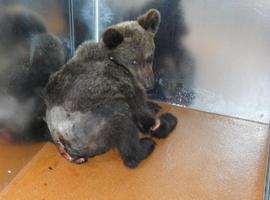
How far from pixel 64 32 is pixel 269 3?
77 cm

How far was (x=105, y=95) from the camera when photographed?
123 cm

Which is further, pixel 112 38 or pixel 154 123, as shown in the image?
pixel 154 123

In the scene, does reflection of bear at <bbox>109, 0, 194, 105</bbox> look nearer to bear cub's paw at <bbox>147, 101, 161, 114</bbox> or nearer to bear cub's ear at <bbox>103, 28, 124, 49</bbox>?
bear cub's paw at <bbox>147, 101, 161, 114</bbox>

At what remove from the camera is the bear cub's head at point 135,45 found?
1.29 meters

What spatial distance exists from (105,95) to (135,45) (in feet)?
0.69

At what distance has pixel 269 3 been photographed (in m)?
1.37

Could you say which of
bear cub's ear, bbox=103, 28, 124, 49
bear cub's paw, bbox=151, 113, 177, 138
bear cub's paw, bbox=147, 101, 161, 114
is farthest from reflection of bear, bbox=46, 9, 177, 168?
bear cub's paw, bbox=147, 101, 161, 114

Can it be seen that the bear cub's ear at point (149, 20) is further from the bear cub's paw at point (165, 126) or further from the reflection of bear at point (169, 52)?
the bear cub's paw at point (165, 126)

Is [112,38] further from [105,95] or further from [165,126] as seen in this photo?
[165,126]

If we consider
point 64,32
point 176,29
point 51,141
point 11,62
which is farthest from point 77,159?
point 176,29

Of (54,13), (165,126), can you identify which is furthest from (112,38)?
(165,126)

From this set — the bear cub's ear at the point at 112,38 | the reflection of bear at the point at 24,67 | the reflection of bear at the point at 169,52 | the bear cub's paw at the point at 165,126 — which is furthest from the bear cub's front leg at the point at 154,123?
the reflection of bear at the point at 24,67

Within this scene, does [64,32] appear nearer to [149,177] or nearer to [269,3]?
[149,177]

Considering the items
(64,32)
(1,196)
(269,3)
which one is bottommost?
(1,196)
